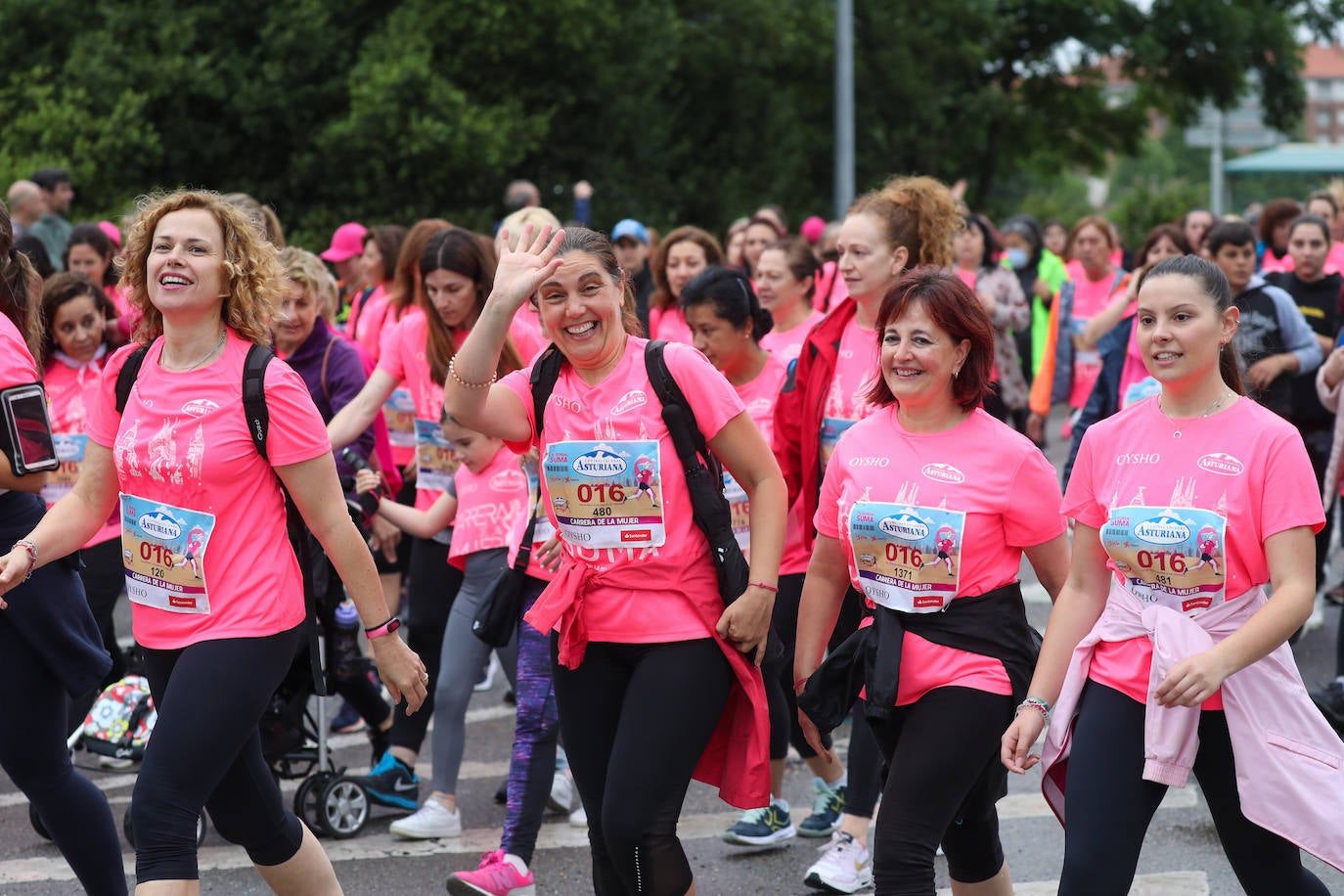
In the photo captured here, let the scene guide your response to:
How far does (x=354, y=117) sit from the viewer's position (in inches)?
708

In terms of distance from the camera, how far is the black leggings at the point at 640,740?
3898mm

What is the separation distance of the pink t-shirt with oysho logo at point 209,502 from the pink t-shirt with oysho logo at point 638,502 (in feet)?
2.08

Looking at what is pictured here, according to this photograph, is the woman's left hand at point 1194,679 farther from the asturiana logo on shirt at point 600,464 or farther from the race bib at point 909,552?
the asturiana logo on shirt at point 600,464

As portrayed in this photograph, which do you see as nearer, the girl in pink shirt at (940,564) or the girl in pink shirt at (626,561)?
the girl in pink shirt at (940,564)

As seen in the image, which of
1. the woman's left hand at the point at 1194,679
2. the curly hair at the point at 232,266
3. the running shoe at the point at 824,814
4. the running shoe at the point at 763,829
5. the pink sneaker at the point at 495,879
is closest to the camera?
the woman's left hand at the point at 1194,679

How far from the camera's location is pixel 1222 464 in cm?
364

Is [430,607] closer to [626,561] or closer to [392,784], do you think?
[392,784]

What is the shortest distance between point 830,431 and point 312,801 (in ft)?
7.20

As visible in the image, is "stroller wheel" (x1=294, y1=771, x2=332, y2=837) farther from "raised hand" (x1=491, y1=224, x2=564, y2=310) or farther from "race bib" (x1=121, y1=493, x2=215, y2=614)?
"raised hand" (x1=491, y1=224, x2=564, y2=310)

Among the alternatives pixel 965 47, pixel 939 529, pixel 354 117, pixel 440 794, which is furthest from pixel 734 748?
pixel 965 47

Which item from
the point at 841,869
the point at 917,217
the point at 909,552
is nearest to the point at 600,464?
the point at 909,552

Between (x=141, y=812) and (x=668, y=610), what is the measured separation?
50.8 inches

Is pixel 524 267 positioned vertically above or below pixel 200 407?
above

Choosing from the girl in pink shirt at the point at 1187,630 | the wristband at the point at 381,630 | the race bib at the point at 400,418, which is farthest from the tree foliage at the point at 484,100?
the girl in pink shirt at the point at 1187,630
